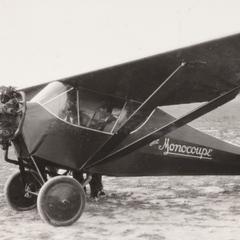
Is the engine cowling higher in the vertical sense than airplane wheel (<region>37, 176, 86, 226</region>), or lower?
higher

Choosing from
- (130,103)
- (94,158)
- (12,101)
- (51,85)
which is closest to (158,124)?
(130,103)

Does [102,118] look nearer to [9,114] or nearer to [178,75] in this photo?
[178,75]

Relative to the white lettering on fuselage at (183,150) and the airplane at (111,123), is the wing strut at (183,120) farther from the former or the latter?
the white lettering on fuselage at (183,150)

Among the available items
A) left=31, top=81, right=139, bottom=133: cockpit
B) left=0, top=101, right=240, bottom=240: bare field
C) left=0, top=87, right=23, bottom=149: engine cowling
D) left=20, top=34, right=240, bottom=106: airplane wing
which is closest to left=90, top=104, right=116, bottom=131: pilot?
left=31, top=81, right=139, bottom=133: cockpit

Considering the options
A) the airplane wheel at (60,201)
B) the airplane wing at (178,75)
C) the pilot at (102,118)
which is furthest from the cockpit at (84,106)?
the airplane wheel at (60,201)

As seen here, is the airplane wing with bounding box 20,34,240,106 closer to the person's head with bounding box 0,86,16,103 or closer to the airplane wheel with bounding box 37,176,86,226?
the person's head with bounding box 0,86,16,103

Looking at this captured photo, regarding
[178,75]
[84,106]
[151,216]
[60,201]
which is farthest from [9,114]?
[151,216]
